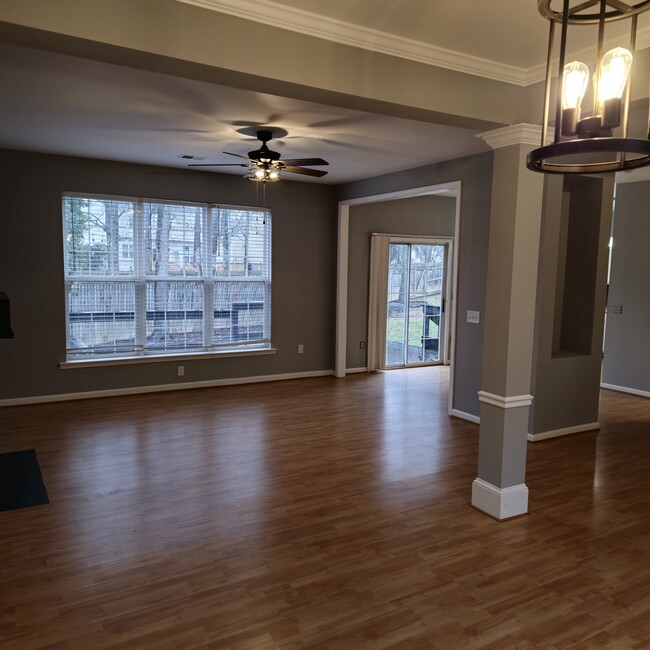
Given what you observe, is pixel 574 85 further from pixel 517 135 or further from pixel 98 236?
pixel 98 236

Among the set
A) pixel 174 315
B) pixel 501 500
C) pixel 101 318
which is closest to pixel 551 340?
pixel 501 500

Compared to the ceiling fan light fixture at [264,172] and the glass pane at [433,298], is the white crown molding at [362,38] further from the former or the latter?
the glass pane at [433,298]

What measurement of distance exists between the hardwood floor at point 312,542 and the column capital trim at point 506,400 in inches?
29.0

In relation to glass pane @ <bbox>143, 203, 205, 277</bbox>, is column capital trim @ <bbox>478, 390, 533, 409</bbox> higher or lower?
lower

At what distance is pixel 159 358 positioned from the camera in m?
6.58

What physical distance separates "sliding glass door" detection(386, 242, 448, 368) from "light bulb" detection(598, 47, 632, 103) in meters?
6.89

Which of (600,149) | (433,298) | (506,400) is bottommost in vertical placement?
(506,400)

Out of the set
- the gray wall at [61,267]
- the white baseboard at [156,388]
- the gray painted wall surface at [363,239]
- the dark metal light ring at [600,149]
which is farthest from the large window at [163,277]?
the dark metal light ring at [600,149]

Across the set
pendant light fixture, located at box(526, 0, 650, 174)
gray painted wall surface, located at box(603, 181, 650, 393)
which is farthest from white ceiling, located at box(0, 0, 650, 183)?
gray painted wall surface, located at box(603, 181, 650, 393)

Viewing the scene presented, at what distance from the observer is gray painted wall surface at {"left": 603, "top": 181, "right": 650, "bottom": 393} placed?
673cm

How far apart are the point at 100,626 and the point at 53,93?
3245 millimetres

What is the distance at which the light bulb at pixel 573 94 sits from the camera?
1501 millimetres

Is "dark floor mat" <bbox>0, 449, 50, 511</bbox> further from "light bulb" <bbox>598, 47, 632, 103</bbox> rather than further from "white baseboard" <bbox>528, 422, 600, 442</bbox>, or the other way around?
"white baseboard" <bbox>528, 422, 600, 442</bbox>

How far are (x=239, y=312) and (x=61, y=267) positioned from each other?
217cm
